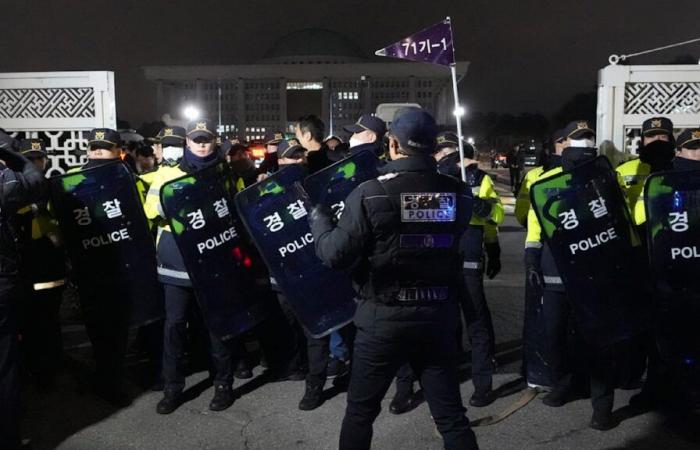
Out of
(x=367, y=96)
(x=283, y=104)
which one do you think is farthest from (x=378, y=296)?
(x=283, y=104)

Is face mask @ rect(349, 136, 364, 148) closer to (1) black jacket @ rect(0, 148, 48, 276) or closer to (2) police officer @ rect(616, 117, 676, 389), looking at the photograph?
(2) police officer @ rect(616, 117, 676, 389)

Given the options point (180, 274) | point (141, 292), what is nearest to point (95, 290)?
point (141, 292)

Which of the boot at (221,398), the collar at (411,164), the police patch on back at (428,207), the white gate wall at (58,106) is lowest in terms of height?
the boot at (221,398)

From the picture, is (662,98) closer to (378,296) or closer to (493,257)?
(493,257)

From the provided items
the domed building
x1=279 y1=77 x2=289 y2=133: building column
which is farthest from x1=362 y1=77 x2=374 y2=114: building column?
x1=279 y1=77 x2=289 y2=133: building column

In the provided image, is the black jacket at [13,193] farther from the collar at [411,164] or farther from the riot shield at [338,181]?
the collar at [411,164]

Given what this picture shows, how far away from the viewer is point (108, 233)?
4.27m

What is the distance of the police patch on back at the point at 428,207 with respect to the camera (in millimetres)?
2801

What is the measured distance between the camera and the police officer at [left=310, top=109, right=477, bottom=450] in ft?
9.20

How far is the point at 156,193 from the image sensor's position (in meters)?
4.12

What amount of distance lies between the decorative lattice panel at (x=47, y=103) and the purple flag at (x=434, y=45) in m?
3.03

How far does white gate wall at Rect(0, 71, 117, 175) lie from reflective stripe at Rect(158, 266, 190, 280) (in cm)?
237

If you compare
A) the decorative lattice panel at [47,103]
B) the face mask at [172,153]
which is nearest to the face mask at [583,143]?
the face mask at [172,153]

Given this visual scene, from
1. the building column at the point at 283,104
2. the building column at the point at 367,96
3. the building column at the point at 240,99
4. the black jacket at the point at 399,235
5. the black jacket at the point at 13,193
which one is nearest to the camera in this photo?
the black jacket at the point at 399,235
